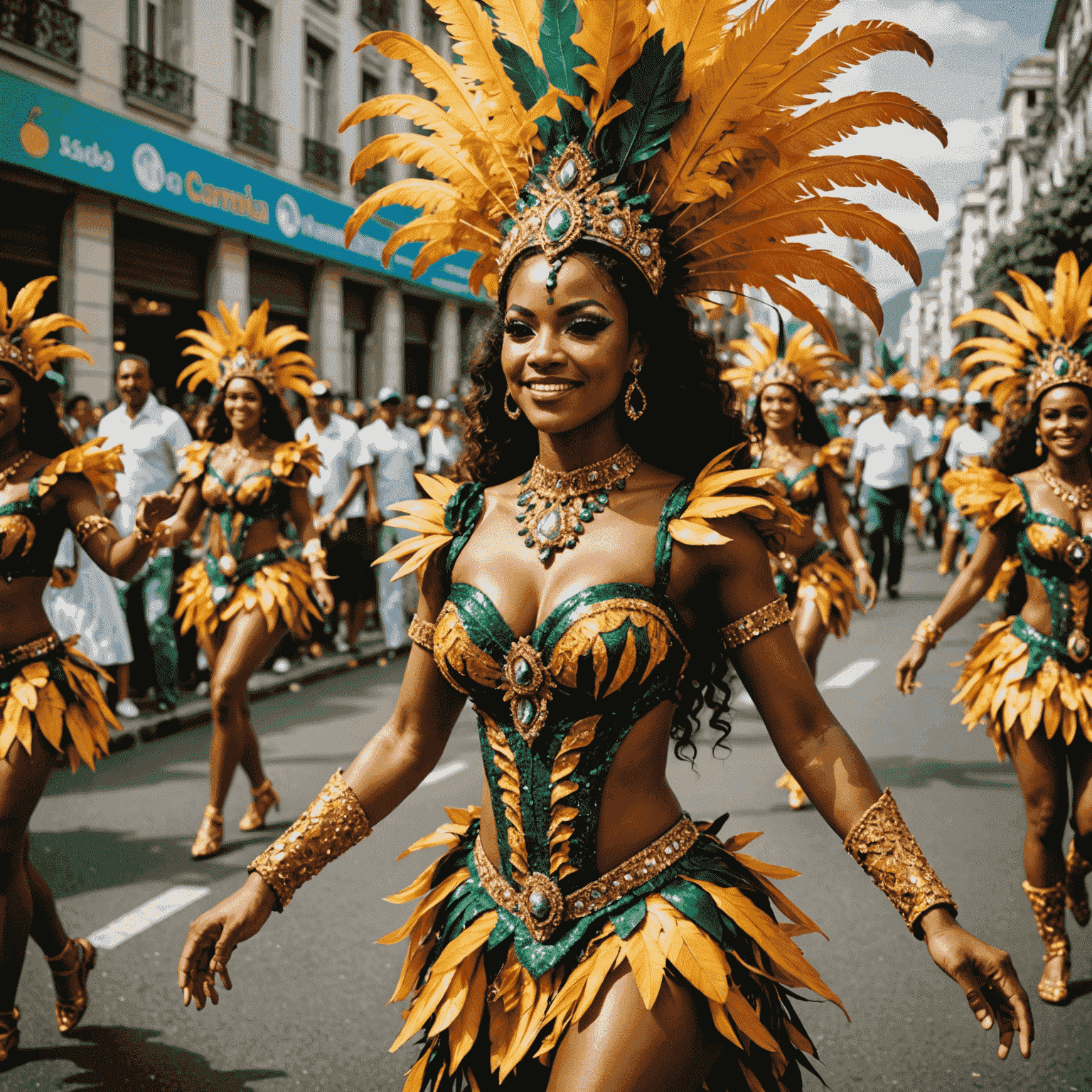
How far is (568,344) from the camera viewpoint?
2312mm

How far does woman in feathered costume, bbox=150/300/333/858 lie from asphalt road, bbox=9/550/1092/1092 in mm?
509

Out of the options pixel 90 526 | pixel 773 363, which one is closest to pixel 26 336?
pixel 90 526

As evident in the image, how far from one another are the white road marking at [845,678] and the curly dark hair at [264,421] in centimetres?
440

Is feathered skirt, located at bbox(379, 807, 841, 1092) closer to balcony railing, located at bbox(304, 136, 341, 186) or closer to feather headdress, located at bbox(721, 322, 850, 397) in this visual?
feather headdress, located at bbox(721, 322, 850, 397)

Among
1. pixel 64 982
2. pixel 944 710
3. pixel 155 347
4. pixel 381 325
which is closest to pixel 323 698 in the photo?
pixel 944 710

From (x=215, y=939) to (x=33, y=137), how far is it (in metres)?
13.1

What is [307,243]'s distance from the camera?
67.9 ft

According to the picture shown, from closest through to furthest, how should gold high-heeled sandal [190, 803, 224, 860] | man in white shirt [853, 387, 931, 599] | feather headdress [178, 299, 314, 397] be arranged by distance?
gold high-heeled sandal [190, 803, 224, 860] → feather headdress [178, 299, 314, 397] → man in white shirt [853, 387, 931, 599]

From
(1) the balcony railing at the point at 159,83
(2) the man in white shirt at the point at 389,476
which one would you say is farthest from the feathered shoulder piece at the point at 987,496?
(1) the balcony railing at the point at 159,83

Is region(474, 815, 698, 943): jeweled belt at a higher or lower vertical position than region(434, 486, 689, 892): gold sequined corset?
lower

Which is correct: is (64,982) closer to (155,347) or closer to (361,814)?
(361,814)

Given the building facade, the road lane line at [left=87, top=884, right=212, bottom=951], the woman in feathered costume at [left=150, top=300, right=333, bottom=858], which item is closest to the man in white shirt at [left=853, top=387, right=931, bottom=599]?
the building facade

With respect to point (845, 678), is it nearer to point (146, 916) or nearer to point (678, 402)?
point (146, 916)

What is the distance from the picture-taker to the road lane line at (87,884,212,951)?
191 inches
